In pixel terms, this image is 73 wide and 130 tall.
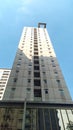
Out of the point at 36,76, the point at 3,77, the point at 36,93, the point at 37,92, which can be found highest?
the point at 3,77

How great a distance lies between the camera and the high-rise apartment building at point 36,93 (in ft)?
78.5

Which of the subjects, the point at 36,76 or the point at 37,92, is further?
the point at 36,76

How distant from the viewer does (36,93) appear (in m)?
34.9

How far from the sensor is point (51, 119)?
80.1 ft

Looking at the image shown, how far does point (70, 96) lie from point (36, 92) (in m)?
5.84

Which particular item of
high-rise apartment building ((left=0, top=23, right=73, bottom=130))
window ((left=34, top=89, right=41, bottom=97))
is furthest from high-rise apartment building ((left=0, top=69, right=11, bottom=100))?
window ((left=34, top=89, right=41, bottom=97))

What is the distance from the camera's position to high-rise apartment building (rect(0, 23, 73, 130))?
2392cm

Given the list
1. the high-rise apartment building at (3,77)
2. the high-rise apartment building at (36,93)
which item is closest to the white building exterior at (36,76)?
the high-rise apartment building at (36,93)

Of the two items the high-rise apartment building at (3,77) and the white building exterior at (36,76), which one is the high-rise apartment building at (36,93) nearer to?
the white building exterior at (36,76)

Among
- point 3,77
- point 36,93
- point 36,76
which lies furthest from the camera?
point 3,77

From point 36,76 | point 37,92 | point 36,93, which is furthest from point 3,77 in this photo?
point 36,93

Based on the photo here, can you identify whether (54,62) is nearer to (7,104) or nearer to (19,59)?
(19,59)

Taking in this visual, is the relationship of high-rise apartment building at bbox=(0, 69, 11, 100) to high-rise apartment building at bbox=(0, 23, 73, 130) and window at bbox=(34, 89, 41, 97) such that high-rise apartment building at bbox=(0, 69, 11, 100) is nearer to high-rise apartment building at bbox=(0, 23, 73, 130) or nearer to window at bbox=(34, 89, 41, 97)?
high-rise apartment building at bbox=(0, 23, 73, 130)

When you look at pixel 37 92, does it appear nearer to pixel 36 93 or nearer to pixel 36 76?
pixel 36 93
